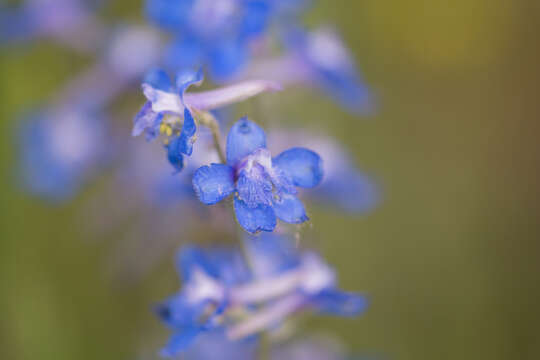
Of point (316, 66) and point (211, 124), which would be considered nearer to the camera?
point (211, 124)

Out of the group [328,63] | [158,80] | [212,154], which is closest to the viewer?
[158,80]

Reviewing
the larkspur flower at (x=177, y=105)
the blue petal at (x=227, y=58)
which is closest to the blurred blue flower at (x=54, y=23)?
the blue petal at (x=227, y=58)

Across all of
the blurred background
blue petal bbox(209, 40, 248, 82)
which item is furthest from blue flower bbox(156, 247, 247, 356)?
the blurred background

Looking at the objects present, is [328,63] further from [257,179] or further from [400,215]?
[400,215]

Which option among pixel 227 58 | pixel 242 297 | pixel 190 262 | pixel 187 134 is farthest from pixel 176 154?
pixel 227 58

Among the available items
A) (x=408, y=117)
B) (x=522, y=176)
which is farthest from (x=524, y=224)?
(x=408, y=117)

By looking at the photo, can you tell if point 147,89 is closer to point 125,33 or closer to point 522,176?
point 125,33

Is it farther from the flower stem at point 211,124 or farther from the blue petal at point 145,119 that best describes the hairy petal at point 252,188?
the blue petal at point 145,119
